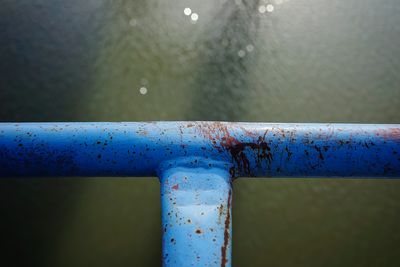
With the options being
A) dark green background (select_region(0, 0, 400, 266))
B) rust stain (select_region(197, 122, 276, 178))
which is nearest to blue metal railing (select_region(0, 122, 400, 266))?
rust stain (select_region(197, 122, 276, 178))

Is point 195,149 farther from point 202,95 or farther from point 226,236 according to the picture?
point 202,95

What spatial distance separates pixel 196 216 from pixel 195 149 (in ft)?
0.31

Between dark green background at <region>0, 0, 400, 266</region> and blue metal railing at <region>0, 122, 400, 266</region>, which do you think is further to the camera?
dark green background at <region>0, 0, 400, 266</region>

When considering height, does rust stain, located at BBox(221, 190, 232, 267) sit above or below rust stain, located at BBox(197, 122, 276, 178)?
below

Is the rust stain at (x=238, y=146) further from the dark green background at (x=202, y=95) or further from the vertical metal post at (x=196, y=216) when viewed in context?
the dark green background at (x=202, y=95)

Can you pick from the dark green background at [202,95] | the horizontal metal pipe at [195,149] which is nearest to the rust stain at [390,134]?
the horizontal metal pipe at [195,149]

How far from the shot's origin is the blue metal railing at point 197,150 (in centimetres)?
40

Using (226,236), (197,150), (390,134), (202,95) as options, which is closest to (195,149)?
(197,150)

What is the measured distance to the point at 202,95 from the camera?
1.15 m

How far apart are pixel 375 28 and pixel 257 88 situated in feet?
1.94

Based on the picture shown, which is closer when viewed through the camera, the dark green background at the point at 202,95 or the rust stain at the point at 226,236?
the rust stain at the point at 226,236

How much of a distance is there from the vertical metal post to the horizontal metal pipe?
20 millimetres

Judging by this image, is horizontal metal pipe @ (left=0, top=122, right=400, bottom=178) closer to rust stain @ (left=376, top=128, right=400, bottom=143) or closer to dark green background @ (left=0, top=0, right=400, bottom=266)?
rust stain @ (left=376, top=128, right=400, bottom=143)

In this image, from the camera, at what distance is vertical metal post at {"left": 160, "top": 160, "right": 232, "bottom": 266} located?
318 mm
